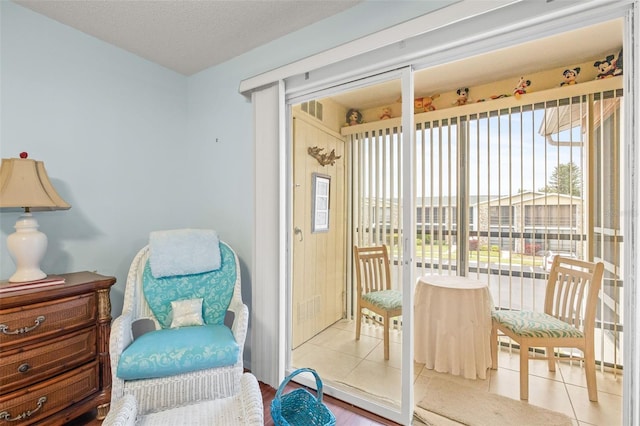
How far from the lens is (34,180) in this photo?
166 cm

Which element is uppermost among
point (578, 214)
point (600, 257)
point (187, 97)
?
point (187, 97)

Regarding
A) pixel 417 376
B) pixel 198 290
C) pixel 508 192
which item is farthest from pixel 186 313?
pixel 508 192

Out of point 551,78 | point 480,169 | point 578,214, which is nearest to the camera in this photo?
point 578,214

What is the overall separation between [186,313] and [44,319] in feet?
2.39

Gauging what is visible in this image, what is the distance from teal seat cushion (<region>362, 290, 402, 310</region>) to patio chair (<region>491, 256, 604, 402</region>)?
904mm

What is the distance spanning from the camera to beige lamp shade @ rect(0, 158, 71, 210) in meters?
1.57

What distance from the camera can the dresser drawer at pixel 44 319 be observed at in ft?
4.88

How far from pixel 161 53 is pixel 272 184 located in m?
1.50

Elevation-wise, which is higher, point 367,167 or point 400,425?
point 367,167

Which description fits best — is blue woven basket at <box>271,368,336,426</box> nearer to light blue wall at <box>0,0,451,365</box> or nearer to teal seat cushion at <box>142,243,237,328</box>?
teal seat cushion at <box>142,243,237,328</box>

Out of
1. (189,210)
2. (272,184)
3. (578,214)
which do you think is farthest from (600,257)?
(189,210)

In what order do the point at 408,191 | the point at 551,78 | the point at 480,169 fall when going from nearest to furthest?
the point at 408,191, the point at 551,78, the point at 480,169

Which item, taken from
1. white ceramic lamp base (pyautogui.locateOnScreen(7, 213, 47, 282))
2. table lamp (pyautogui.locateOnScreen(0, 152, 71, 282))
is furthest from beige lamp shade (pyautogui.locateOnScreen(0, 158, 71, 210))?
white ceramic lamp base (pyautogui.locateOnScreen(7, 213, 47, 282))

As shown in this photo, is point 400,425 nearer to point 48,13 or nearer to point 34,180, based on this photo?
point 34,180
